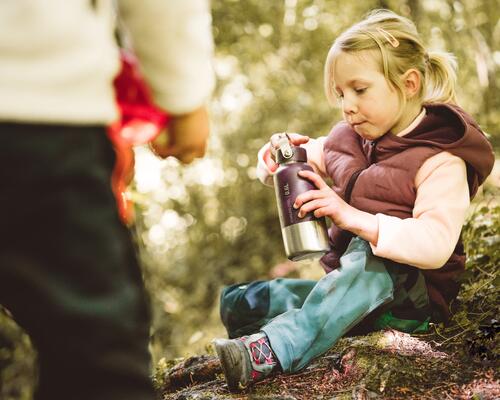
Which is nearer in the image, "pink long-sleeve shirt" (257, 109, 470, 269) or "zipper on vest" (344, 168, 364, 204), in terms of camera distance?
"pink long-sleeve shirt" (257, 109, 470, 269)

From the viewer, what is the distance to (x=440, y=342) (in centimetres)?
260

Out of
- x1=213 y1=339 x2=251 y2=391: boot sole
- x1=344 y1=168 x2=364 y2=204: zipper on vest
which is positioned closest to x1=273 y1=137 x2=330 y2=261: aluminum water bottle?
x1=344 y1=168 x2=364 y2=204: zipper on vest

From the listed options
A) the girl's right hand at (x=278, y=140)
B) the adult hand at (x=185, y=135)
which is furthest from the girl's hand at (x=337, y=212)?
the adult hand at (x=185, y=135)

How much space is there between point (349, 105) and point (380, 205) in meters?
0.48

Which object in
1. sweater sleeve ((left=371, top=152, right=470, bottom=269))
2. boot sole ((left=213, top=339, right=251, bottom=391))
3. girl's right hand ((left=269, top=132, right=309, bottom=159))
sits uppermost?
girl's right hand ((left=269, top=132, right=309, bottom=159))

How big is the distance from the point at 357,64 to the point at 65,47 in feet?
5.85

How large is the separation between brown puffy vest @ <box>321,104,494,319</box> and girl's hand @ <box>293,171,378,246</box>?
176mm

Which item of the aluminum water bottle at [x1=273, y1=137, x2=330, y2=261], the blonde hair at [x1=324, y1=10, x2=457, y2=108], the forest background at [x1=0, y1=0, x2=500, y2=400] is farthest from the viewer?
the forest background at [x1=0, y1=0, x2=500, y2=400]

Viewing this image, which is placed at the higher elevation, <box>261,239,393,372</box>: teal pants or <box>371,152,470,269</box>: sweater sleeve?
<box>371,152,470,269</box>: sweater sleeve

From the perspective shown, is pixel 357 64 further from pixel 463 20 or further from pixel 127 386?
pixel 463 20

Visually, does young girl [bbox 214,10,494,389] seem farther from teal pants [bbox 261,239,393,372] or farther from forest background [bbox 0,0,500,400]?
forest background [bbox 0,0,500,400]

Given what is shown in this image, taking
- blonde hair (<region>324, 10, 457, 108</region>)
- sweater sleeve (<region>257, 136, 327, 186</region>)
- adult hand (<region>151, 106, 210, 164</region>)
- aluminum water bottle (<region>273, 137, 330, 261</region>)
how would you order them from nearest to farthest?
adult hand (<region>151, 106, 210, 164</region>) < aluminum water bottle (<region>273, 137, 330, 261</region>) < blonde hair (<region>324, 10, 457, 108</region>) < sweater sleeve (<region>257, 136, 327, 186</region>)

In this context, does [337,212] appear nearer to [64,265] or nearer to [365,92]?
[365,92]

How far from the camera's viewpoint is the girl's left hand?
2508mm
